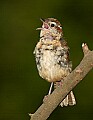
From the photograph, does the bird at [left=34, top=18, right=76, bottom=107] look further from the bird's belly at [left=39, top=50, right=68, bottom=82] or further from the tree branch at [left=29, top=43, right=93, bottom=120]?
the tree branch at [left=29, top=43, right=93, bottom=120]

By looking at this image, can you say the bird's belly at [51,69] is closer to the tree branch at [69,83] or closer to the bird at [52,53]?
the bird at [52,53]

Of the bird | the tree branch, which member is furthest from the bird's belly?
the tree branch

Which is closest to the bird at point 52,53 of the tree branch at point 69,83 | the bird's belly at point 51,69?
the bird's belly at point 51,69

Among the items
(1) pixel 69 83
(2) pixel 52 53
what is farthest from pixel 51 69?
(1) pixel 69 83

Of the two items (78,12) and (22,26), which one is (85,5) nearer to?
(78,12)

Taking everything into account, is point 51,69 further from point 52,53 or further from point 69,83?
point 69,83
